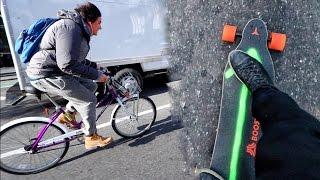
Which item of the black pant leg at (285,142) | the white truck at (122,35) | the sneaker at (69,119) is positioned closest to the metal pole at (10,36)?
the white truck at (122,35)

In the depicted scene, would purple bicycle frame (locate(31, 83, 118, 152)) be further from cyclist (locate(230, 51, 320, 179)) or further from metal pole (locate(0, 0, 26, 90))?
cyclist (locate(230, 51, 320, 179))

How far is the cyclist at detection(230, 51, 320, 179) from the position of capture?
131cm

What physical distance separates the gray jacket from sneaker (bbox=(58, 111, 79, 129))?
58cm

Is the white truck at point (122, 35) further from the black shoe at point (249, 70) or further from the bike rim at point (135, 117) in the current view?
the black shoe at point (249, 70)

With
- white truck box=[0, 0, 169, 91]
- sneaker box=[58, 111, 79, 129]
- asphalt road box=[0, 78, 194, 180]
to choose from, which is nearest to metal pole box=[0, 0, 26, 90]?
white truck box=[0, 0, 169, 91]

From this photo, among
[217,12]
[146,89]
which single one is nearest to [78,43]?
[217,12]

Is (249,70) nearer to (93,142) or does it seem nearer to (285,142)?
(285,142)

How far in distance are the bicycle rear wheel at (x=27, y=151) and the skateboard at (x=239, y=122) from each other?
2.48 m

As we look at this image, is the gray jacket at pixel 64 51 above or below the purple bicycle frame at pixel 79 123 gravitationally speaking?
above

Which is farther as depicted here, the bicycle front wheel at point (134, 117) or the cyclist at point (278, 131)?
the bicycle front wheel at point (134, 117)

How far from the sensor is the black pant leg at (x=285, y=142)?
1293 mm

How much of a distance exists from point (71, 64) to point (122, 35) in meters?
3.06

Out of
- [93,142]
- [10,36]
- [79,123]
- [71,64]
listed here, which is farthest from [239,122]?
[10,36]

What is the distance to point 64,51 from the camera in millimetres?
3480
